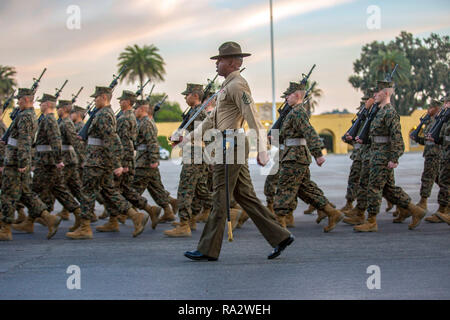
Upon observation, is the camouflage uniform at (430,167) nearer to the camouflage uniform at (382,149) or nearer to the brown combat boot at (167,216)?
the camouflage uniform at (382,149)

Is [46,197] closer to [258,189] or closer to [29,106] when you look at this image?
[29,106]

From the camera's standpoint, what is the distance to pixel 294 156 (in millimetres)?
8859

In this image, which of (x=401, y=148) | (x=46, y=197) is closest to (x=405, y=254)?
(x=401, y=148)

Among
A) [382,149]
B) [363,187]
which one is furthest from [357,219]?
[382,149]

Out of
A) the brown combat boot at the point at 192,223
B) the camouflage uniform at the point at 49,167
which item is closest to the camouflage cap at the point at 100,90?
the camouflage uniform at the point at 49,167

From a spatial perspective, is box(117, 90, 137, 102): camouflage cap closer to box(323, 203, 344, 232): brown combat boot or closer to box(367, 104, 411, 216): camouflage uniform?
box(323, 203, 344, 232): brown combat boot

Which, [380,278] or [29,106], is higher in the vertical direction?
[29,106]

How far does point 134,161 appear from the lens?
1050cm

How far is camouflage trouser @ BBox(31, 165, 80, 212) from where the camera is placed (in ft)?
31.8

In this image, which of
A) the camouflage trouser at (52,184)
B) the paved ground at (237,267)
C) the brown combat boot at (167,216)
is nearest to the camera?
the paved ground at (237,267)

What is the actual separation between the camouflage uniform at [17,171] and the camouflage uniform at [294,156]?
3.29m

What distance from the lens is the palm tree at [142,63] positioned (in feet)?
218
